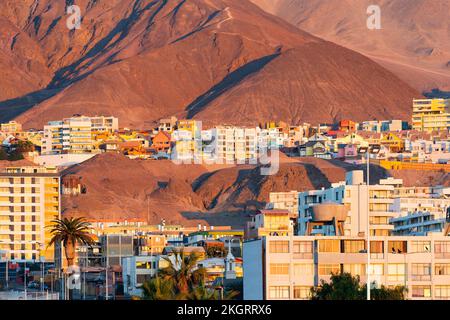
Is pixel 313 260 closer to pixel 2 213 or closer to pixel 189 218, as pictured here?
pixel 2 213

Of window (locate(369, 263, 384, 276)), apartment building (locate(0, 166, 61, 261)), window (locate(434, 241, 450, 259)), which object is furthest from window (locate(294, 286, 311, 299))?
apartment building (locate(0, 166, 61, 261))

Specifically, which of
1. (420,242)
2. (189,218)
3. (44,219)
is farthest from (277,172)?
(420,242)

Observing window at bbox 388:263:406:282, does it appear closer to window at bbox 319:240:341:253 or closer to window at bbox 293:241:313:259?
window at bbox 319:240:341:253

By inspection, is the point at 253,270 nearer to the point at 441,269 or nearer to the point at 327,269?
the point at 327,269

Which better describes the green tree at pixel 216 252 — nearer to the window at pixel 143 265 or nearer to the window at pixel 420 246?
the window at pixel 143 265

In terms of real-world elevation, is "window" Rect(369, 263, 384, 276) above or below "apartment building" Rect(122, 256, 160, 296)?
above
